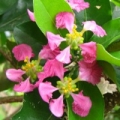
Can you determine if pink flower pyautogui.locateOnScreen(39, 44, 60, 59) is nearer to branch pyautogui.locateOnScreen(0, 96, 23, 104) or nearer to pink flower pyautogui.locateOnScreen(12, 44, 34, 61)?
pink flower pyautogui.locateOnScreen(12, 44, 34, 61)

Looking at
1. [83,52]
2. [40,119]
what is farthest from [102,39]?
[40,119]

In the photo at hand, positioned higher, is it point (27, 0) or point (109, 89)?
point (27, 0)

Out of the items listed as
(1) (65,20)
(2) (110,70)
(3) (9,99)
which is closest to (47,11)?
(1) (65,20)

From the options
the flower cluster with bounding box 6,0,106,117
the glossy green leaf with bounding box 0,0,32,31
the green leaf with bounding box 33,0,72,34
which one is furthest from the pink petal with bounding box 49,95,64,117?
the glossy green leaf with bounding box 0,0,32,31

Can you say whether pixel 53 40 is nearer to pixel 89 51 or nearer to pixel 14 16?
pixel 89 51

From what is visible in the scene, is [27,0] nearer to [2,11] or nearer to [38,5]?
[2,11]
